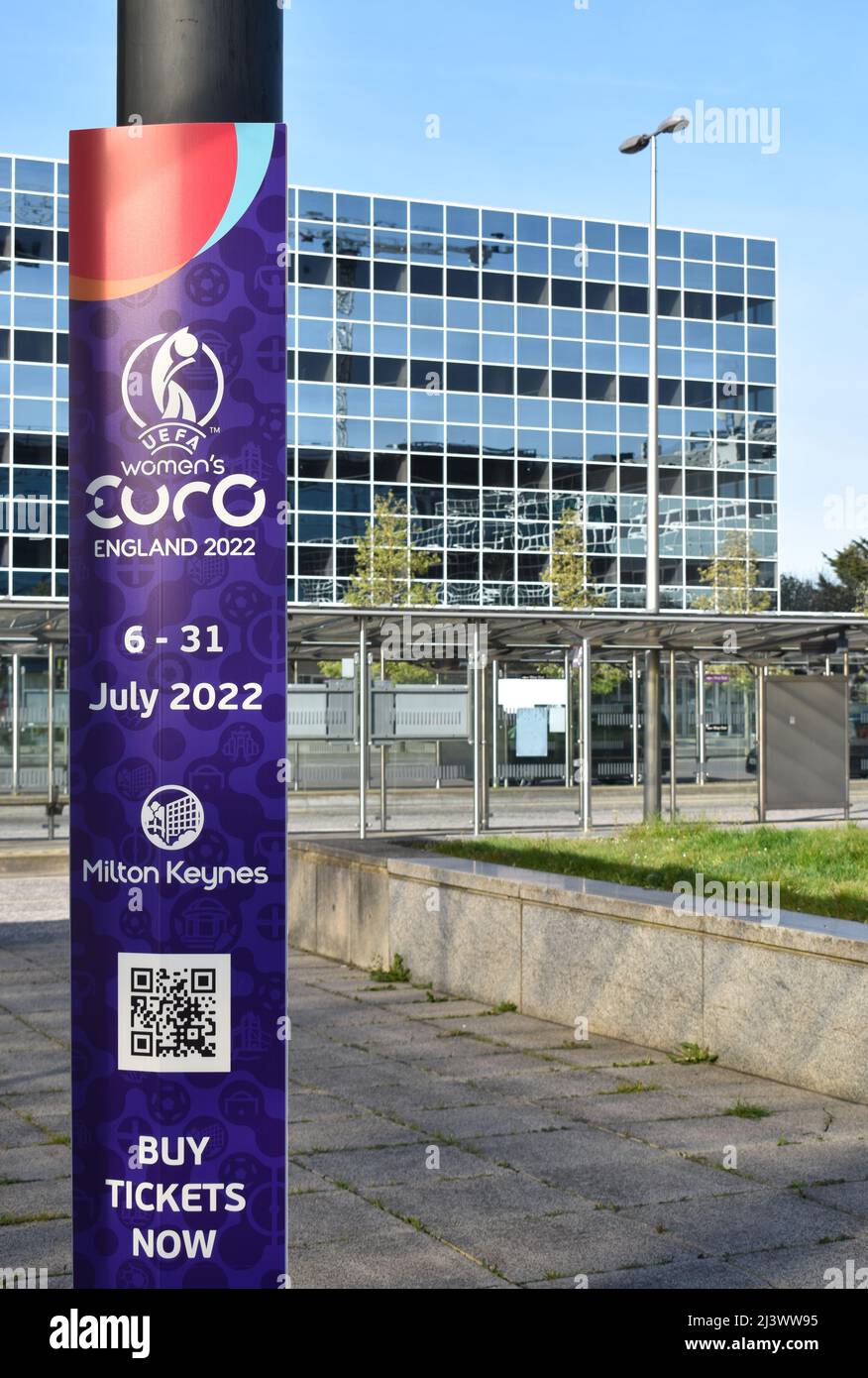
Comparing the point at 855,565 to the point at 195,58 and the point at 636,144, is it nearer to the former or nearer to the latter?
the point at 636,144

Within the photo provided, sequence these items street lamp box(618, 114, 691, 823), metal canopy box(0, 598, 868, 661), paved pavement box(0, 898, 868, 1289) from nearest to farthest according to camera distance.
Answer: paved pavement box(0, 898, 868, 1289), metal canopy box(0, 598, 868, 661), street lamp box(618, 114, 691, 823)

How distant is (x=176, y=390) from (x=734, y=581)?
49112 mm

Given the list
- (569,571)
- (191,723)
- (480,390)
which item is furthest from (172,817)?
(480,390)

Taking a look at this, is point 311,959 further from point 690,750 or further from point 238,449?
point 690,750

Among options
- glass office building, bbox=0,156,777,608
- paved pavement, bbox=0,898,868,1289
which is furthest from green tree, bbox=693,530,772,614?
paved pavement, bbox=0,898,868,1289

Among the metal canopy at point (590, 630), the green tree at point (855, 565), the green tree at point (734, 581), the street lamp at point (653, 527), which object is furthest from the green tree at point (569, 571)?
the metal canopy at point (590, 630)

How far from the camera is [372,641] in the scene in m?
23.4

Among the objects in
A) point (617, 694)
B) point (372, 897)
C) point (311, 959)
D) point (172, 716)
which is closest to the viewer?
point (172, 716)

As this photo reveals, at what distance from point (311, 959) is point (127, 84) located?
9.74m

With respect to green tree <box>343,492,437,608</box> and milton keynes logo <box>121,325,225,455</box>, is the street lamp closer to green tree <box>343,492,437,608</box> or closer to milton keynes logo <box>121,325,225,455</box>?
milton keynes logo <box>121,325,225,455</box>

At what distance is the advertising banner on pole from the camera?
3.31 m

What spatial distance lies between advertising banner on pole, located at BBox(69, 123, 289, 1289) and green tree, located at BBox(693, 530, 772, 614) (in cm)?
4724

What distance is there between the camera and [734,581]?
5141 cm
